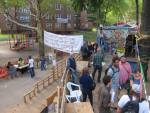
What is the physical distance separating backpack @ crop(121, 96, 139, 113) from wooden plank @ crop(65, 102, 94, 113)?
2286 millimetres

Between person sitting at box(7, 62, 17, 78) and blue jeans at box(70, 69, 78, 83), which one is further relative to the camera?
person sitting at box(7, 62, 17, 78)

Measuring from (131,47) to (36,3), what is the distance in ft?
75.2

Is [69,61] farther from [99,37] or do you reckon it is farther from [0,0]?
[0,0]

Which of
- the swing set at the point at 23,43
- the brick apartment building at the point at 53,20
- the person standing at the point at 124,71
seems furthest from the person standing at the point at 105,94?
the brick apartment building at the point at 53,20

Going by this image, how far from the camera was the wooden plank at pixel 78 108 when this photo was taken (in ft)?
36.2

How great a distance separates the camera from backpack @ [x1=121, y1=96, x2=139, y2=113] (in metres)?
8.66

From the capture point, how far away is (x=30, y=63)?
100 ft

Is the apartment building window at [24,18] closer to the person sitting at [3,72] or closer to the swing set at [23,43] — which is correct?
the swing set at [23,43]

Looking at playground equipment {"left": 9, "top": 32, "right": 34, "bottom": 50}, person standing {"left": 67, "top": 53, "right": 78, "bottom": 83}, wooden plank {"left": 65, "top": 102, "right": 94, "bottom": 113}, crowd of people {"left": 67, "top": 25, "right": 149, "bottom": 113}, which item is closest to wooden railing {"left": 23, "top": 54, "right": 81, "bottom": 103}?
person standing {"left": 67, "top": 53, "right": 78, "bottom": 83}

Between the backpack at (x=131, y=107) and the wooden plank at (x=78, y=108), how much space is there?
229 cm

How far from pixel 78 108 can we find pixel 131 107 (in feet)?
9.38

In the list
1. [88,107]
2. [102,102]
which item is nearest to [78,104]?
[88,107]

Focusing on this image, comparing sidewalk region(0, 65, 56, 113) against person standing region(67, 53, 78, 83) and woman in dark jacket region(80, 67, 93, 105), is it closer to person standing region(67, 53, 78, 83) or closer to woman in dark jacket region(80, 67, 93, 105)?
person standing region(67, 53, 78, 83)

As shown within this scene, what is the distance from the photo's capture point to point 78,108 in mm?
11289
